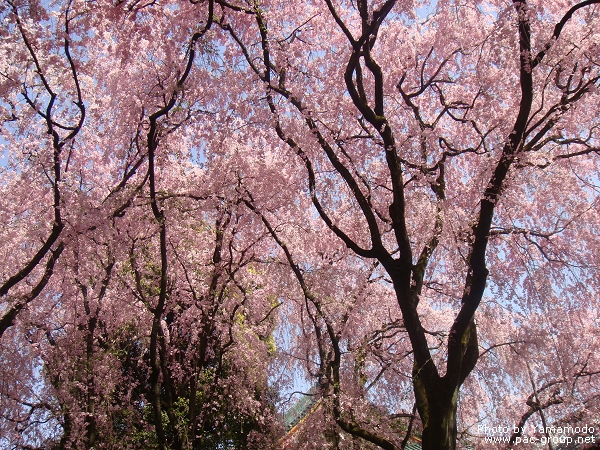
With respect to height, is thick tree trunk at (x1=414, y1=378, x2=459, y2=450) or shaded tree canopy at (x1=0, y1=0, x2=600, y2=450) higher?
shaded tree canopy at (x1=0, y1=0, x2=600, y2=450)

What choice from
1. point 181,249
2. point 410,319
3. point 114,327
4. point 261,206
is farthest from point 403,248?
point 114,327

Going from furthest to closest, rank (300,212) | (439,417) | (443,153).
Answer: (300,212) → (443,153) → (439,417)

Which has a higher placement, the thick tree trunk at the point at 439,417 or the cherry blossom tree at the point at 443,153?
the cherry blossom tree at the point at 443,153

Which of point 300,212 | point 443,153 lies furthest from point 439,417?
point 300,212

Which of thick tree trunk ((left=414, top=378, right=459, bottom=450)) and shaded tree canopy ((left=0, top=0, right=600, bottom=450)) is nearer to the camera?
thick tree trunk ((left=414, top=378, right=459, bottom=450))

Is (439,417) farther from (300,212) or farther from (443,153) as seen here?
(300,212)

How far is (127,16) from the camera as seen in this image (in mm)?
8484

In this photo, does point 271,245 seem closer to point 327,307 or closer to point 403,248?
point 327,307

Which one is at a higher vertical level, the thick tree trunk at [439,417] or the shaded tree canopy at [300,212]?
the shaded tree canopy at [300,212]

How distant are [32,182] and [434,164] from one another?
7.99 meters

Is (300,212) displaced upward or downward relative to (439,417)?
upward

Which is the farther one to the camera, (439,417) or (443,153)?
(443,153)

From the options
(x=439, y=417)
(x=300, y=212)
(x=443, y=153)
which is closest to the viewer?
(x=439, y=417)

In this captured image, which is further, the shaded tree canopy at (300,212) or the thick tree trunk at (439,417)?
the shaded tree canopy at (300,212)
